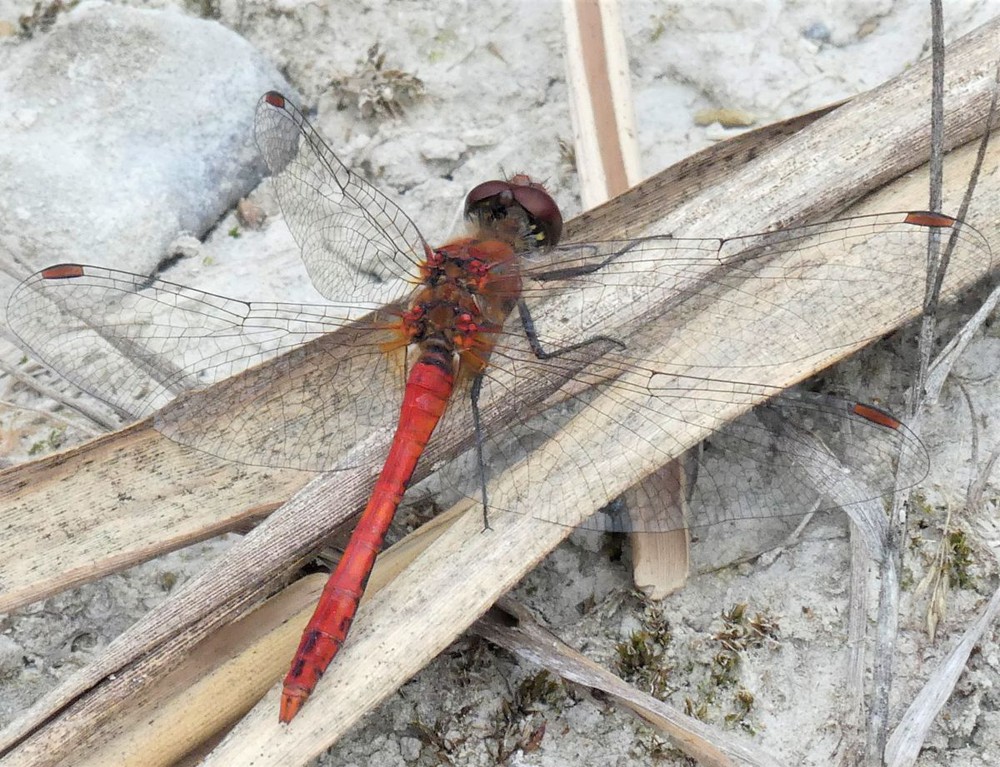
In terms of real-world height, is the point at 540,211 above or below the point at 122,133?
below

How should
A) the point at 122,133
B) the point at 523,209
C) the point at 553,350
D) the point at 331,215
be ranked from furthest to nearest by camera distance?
1. the point at 122,133
2. the point at 331,215
3. the point at 523,209
4. the point at 553,350

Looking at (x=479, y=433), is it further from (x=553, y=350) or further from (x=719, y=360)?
(x=719, y=360)

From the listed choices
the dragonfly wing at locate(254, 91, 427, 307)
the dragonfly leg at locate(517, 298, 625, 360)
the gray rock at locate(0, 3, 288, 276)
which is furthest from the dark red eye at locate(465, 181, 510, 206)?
the gray rock at locate(0, 3, 288, 276)

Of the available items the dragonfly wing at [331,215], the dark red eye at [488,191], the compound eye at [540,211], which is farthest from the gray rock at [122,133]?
the compound eye at [540,211]

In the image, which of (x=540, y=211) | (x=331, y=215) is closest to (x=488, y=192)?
(x=540, y=211)

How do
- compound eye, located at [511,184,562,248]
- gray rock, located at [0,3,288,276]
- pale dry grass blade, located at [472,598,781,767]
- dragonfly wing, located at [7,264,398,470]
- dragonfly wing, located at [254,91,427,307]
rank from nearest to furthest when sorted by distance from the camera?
1. pale dry grass blade, located at [472,598,781,767]
2. dragonfly wing, located at [7,264,398,470]
3. compound eye, located at [511,184,562,248]
4. dragonfly wing, located at [254,91,427,307]
5. gray rock, located at [0,3,288,276]

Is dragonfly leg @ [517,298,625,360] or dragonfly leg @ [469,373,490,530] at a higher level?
dragonfly leg @ [517,298,625,360]

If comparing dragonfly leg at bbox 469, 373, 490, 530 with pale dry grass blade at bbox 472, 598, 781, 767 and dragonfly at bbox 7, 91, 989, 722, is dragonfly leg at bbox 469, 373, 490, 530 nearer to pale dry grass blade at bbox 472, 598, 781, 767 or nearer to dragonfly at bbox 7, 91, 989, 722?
dragonfly at bbox 7, 91, 989, 722


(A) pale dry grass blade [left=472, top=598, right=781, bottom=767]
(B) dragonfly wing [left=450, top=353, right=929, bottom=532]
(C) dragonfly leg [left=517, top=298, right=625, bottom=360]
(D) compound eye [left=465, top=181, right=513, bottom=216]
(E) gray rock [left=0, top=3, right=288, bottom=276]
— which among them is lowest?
(A) pale dry grass blade [left=472, top=598, right=781, bottom=767]
